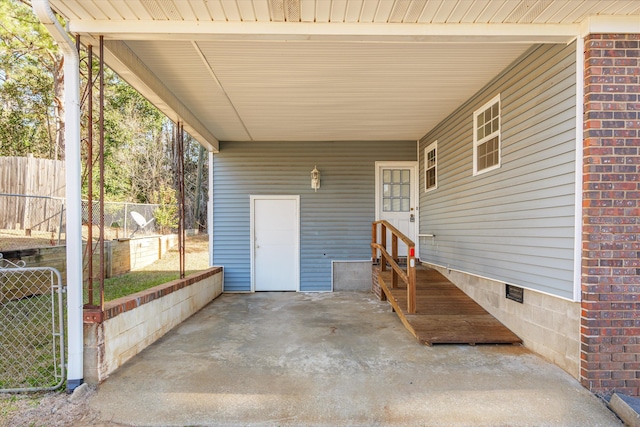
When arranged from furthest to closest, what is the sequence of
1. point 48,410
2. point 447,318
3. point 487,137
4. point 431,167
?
1. point 431,167
2. point 487,137
3. point 447,318
4. point 48,410

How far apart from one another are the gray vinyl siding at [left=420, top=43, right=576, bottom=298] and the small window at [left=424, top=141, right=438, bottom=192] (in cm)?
78

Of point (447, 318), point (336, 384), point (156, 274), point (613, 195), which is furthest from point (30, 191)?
point (613, 195)

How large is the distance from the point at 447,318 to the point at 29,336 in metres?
4.75

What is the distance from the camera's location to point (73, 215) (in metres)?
2.59

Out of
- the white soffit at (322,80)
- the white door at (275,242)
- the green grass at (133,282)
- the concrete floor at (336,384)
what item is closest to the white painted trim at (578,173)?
the white soffit at (322,80)

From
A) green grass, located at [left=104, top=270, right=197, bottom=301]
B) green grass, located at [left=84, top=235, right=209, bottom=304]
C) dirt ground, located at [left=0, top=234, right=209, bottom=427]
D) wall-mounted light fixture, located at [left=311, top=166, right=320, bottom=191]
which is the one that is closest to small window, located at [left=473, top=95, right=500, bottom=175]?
wall-mounted light fixture, located at [left=311, top=166, right=320, bottom=191]

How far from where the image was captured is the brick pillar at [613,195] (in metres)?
2.58

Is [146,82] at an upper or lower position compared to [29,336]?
upper

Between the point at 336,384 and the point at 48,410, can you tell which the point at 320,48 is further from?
the point at 48,410

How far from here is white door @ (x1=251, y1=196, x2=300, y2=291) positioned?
6602 mm

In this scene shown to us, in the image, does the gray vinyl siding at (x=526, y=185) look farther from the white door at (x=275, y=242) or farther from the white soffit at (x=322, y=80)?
the white door at (x=275, y=242)

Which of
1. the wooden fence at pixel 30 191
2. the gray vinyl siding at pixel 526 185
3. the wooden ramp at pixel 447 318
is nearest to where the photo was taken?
the gray vinyl siding at pixel 526 185

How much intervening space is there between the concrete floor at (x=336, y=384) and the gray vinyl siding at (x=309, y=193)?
2.66 meters

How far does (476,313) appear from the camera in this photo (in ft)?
13.1
